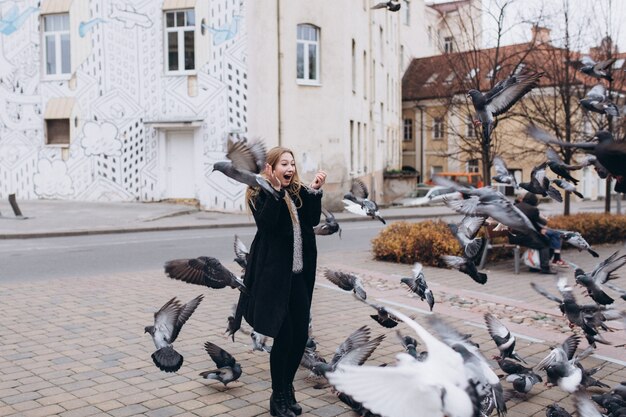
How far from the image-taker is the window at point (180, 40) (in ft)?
85.3

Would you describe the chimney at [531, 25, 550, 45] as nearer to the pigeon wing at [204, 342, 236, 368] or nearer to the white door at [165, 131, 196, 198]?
the white door at [165, 131, 196, 198]

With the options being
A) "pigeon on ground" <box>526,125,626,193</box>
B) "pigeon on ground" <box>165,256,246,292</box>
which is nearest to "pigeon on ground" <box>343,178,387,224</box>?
"pigeon on ground" <box>165,256,246,292</box>

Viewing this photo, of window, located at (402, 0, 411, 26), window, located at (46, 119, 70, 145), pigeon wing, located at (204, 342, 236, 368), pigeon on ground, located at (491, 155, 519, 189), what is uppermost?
window, located at (402, 0, 411, 26)

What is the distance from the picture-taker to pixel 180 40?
26062 millimetres

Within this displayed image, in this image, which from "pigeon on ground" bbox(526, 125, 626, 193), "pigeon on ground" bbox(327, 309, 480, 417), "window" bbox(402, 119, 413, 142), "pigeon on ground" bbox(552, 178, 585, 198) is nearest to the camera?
"pigeon on ground" bbox(327, 309, 480, 417)

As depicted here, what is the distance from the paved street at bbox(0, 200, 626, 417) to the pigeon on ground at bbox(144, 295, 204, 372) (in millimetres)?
262

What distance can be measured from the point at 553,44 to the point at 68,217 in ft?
50.3

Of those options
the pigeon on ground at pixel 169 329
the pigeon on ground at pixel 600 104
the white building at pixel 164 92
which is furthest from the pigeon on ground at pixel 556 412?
the white building at pixel 164 92

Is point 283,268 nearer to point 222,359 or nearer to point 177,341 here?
point 222,359

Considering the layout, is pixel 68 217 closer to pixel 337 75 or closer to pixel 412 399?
pixel 337 75

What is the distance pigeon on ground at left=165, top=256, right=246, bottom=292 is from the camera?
5.32 meters

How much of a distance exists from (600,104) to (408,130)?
4775 cm

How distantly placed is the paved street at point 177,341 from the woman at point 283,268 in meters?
0.44

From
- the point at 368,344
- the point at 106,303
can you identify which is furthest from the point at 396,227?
the point at 368,344
